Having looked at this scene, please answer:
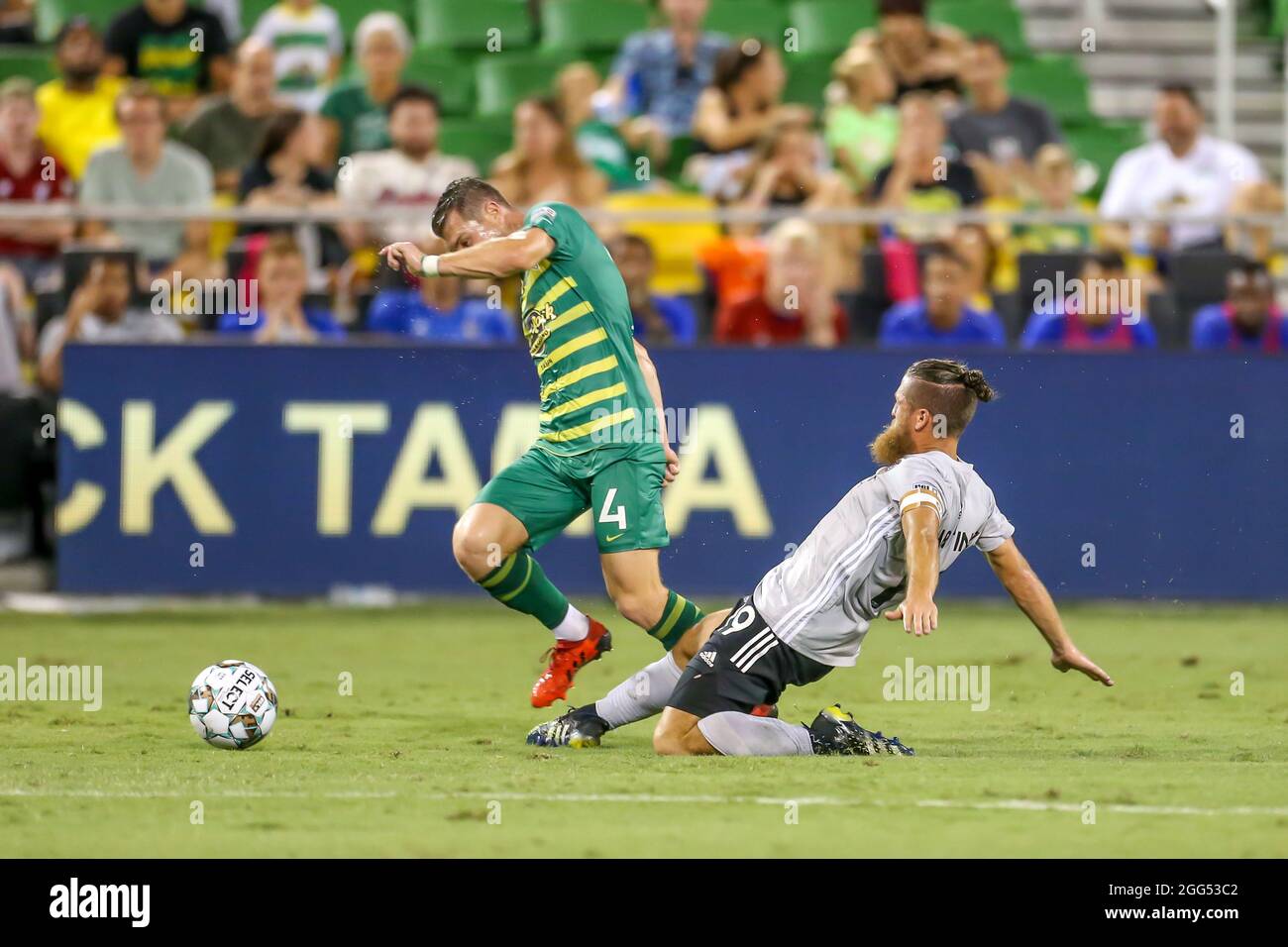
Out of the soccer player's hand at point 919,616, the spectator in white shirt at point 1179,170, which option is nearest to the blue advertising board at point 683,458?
the spectator in white shirt at point 1179,170

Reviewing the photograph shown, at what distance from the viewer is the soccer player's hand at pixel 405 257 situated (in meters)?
7.23

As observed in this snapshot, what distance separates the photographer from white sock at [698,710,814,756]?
713 centimetres

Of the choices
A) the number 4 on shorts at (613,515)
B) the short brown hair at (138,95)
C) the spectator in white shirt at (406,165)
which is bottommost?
the number 4 on shorts at (613,515)

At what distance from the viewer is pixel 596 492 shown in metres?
7.80

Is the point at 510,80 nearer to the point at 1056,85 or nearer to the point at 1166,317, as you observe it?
the point at 1056,85

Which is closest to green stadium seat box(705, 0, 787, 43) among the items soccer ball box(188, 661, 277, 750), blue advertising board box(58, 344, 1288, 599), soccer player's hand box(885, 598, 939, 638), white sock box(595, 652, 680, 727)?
blue advertising board box(58, 344, 1288, 599)

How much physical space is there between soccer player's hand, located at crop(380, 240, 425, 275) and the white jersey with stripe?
1.68 m

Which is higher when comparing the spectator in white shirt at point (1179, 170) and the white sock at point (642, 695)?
the spectator in white shirt at point (1179, 170)

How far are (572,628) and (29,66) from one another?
9.75 meters

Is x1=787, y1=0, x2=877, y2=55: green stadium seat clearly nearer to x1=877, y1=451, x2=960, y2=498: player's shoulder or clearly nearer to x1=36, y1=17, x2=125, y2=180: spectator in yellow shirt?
x1=36, y1=17, x2=125, y2=180: spectator in yellow shirt

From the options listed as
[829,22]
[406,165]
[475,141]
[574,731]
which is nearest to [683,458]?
[406,165]

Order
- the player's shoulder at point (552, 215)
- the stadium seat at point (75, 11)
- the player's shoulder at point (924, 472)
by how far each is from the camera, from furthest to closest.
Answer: the stadium seat at point (75, 11), the player's shoulder at point (552, 215), the player's shoulder at point (924, 472)

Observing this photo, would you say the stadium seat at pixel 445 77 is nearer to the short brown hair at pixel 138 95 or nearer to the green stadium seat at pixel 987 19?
the short brown hair at pixel 138 95

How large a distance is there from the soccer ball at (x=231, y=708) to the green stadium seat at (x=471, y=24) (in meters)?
9.99
